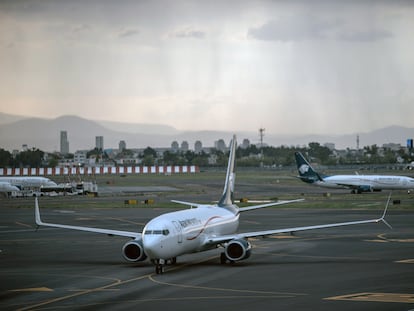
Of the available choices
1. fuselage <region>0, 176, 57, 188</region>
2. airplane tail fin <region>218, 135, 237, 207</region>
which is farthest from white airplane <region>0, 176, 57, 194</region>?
airplane tail fin <region>218, 135, 237, 207</region>

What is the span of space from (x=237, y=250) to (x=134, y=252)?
250 inches

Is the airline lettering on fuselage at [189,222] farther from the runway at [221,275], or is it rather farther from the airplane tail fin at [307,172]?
the airplane tail fin at [307,172]

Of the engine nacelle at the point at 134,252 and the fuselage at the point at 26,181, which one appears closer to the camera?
the engine nacelle at the point at 134,252

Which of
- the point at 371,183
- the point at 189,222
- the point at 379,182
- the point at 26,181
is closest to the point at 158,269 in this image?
the point at 189,222

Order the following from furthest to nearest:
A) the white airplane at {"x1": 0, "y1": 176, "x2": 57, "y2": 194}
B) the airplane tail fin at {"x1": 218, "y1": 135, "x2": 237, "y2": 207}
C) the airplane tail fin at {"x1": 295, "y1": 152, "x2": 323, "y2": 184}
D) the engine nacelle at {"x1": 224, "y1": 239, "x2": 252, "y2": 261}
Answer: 1. the airplane tail fin at {"x1": 295, "y1": 152, "x2": 323, "y2": 184}
2. the white airplane at {"x1": 0, "y1": 176, "x2": 57, "y2": 194}
3. the airplane tail fin at {"x1": 218, "y1": 135, "x2": 237, "y2": 207}
4. the engine nacelle at {"x1": 224, "y1": 239, "x2": 252, "y2": 261}

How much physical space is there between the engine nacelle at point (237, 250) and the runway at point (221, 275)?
750 millimetres

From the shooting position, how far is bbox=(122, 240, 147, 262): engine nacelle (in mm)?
44406

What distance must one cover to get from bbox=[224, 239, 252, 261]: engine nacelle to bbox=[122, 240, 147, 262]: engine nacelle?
5.26m

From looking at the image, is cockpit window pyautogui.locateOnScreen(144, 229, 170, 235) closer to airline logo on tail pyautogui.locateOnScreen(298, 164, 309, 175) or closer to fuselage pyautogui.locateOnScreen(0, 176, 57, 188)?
fuselage pyautogui.locateOnScreen(0, 176, 57, 188)

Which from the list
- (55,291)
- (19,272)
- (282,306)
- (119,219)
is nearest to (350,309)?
(282,306)

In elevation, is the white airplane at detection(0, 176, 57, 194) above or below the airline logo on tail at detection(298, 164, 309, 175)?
below

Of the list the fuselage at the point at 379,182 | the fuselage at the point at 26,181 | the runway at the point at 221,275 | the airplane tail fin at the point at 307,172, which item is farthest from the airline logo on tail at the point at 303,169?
the runway at the point at 221,275

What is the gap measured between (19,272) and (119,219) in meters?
39.3

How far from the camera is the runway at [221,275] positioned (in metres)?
33.8
